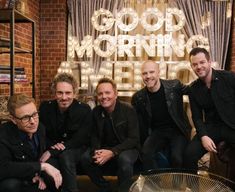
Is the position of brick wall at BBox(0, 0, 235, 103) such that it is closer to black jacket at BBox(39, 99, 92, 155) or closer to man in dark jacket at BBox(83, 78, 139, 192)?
black jacket at BBox(39, 99, 92, 155)

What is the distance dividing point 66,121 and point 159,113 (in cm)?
89

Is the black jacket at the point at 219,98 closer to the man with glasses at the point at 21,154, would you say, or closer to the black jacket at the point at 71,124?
the black jacket at the point at 71,124

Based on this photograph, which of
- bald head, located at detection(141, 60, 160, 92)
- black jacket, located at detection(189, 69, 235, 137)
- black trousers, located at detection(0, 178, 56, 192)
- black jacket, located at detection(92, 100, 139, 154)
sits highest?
bald head, located at detection(141, 60, 160, 92)

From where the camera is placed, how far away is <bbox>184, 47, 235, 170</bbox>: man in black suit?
251 cm

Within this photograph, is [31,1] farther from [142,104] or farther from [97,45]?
[142,104]

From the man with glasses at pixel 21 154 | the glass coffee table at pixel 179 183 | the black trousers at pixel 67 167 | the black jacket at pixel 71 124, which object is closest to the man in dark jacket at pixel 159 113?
the black jacket at pixel 71 124

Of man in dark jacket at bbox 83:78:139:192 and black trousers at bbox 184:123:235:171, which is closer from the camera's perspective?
man in dark jacket at bbox 83:78:139:192

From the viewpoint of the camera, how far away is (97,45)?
4422 millimetres

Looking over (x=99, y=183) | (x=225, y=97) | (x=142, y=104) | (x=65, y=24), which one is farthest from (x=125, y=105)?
(x=65, y=24)

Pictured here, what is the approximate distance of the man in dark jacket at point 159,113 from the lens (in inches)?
106

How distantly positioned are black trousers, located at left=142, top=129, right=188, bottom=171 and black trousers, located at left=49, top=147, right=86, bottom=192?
0.62 meters

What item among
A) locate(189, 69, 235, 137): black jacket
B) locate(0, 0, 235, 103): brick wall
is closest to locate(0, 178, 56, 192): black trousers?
locate(189, 69, 235, 137): black jacket

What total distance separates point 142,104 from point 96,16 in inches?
82.3

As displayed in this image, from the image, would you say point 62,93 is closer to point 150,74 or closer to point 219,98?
point 150,74
